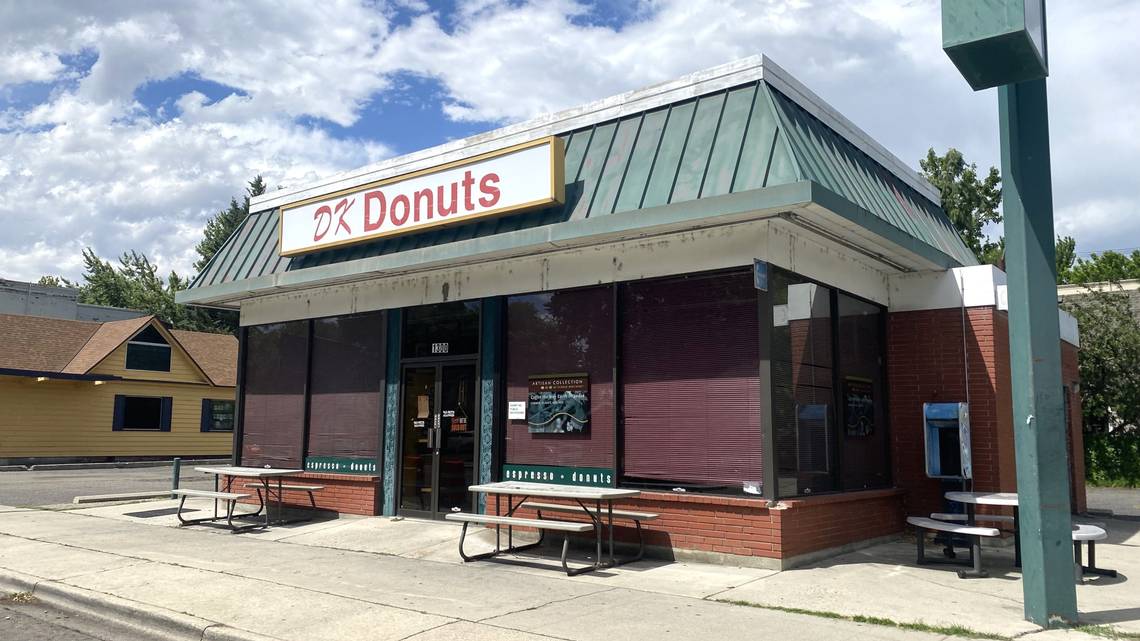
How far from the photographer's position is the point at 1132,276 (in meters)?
45.4

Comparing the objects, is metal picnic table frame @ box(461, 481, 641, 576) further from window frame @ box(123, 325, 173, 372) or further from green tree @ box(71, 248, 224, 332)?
green tree @ box(71, 248, 224, 332)

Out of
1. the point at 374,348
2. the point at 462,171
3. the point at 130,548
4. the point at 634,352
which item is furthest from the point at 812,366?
the point at 130,548

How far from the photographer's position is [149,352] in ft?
109

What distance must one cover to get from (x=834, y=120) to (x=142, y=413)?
30664 millimetres

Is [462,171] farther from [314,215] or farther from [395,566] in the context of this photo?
[395,566]

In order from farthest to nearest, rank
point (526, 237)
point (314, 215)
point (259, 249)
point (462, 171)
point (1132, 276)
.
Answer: point (1132, 276) < point (259, 249) < point (314, 215) < point (462, 171) < point (526, 237)

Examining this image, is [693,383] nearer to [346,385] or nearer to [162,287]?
[346,385]

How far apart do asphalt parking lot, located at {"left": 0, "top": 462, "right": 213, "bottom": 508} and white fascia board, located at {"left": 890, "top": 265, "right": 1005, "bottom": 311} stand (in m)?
15.6

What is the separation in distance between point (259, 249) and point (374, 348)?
3012mm

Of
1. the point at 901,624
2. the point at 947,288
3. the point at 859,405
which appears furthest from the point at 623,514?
the point at 947,288

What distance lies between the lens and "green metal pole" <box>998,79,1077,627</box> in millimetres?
6539

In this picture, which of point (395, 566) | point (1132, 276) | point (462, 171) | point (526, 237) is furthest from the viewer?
point (1132, 276)

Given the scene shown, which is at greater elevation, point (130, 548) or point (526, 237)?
point (526, 237)

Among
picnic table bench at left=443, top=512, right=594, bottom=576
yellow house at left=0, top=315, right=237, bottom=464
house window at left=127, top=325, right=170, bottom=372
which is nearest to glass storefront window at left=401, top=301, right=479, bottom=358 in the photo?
picnic table bench at left=443, top=512, right=594, bottom=576
